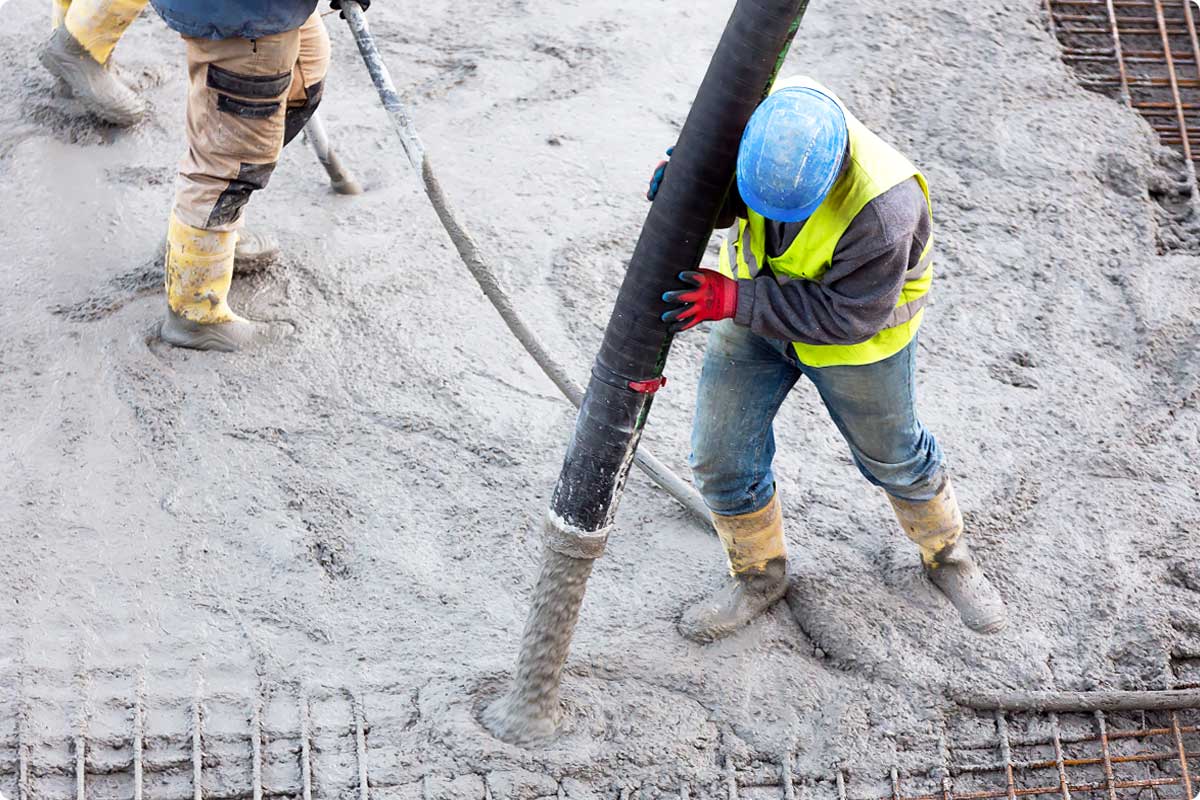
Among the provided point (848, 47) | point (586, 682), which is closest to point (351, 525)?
point (586, 682)

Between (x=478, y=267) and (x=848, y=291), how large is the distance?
3.94 ft

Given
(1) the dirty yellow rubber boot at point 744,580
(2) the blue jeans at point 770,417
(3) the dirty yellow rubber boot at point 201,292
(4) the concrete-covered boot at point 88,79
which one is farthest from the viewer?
(4) the concrete-covered boot at point 88,79

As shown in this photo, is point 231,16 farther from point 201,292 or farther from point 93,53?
point 93,53

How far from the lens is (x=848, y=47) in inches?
212

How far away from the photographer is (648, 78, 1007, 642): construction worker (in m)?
2.42

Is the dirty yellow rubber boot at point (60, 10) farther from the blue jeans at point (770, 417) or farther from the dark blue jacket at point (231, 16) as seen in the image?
the blue jeans at point (770, 417)

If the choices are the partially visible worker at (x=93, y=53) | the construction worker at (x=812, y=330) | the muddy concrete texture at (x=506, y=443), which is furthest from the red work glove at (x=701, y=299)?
the partially visible worker at (x=93, y=53)

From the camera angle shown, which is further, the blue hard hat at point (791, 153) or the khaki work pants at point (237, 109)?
the khaki work pants at point (237, 109)

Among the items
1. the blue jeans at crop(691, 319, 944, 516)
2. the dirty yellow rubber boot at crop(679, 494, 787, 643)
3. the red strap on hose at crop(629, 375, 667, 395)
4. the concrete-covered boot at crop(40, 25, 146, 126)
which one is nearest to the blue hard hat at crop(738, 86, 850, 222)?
the red strap on hose at crop(629, 375, 667, 395)

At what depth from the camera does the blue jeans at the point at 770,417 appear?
9.57 feet

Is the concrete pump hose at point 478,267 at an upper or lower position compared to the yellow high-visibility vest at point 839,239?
lower

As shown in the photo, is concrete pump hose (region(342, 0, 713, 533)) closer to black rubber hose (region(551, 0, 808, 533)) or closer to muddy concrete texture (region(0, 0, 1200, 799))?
muddy concrete texture (region(0, 0, 1200, 799))

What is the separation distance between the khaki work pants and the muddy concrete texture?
1.64 feet

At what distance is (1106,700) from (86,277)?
3.42 metres
